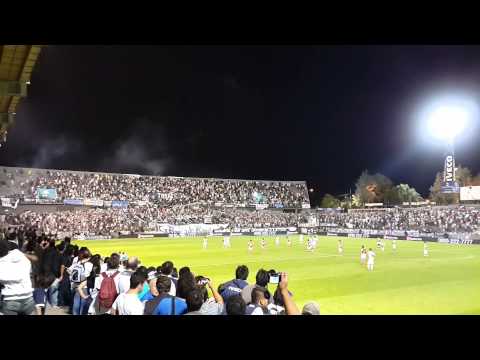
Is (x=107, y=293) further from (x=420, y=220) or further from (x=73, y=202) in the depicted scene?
(x=73, y=202)

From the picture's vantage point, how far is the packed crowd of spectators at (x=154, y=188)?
5183cm

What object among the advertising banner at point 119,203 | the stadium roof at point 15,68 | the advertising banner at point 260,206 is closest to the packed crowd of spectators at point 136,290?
the stadium roof at point 15,68

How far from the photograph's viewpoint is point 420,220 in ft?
165

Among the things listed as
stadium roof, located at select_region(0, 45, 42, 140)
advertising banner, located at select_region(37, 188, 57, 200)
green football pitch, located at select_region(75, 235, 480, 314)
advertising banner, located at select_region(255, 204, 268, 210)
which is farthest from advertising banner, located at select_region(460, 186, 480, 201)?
stadium roof, located at select_region(0, 45, 42, 140)

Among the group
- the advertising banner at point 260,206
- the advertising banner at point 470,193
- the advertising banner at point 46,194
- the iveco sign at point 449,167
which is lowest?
the advertising banner at point 260,206

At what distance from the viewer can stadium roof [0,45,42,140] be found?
416 inches

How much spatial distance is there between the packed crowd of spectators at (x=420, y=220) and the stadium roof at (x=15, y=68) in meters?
42.7

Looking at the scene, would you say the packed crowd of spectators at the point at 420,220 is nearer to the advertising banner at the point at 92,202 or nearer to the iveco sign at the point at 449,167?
the iveco sign at the point at 449,167

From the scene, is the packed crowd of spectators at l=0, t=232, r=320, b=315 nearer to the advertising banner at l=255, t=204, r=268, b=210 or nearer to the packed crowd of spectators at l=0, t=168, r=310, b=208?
the packed crowd of spectators at l=0, t=168, r=310, b=208

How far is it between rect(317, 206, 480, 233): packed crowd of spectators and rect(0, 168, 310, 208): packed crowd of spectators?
515 inches

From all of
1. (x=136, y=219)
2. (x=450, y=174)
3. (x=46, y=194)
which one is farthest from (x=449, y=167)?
(x=46, y=194)

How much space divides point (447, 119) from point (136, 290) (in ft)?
140

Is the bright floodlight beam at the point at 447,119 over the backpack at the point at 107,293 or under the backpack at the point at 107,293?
over
